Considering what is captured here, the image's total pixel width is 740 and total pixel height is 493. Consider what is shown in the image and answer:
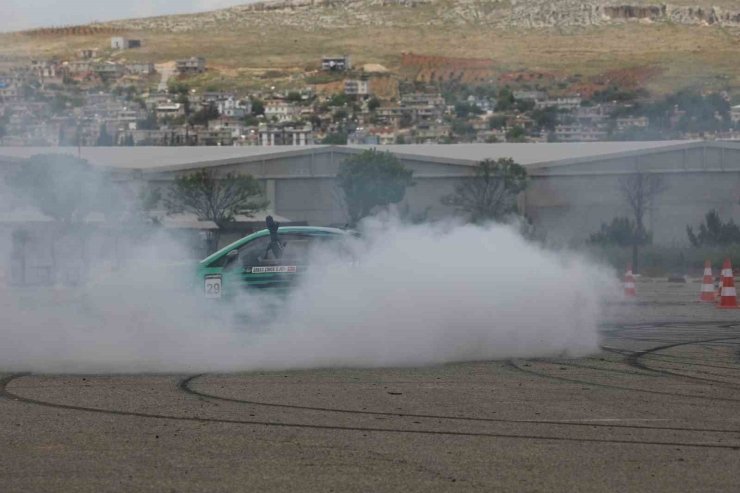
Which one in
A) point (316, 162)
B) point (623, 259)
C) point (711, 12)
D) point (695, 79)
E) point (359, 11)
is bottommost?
point (623, 259)

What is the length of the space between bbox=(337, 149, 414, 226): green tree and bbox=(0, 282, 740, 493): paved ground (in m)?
35.2

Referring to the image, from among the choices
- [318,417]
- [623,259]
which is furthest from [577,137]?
[318,417]

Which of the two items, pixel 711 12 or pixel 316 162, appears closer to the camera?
pixel 316 162

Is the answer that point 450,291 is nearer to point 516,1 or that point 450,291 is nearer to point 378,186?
point 378,186

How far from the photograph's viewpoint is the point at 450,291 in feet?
37.0

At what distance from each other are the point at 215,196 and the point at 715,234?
65.0 ft

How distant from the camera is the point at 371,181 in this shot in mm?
45812

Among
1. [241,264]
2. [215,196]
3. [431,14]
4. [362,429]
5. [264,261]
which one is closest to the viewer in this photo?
[362,429]

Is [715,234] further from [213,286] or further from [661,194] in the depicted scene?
[213,286]

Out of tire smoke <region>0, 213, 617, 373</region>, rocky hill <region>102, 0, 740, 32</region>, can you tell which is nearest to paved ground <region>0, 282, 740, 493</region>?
tire smoke <region>0, 213, 617, 373</region>

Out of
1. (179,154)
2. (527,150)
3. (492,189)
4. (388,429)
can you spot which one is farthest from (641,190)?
(388,429)

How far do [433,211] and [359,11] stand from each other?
345 feet

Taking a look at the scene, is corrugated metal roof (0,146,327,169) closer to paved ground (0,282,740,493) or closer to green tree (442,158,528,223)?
green tree (442,158,528,223)

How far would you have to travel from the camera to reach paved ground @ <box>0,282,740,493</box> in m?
6.06
